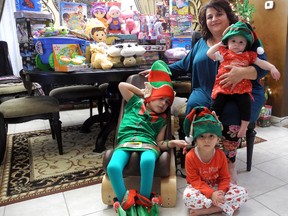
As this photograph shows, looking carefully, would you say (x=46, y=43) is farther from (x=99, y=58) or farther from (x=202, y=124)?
(x=202, y=124)

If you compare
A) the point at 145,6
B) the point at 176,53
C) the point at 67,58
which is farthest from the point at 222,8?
the point at 145,6

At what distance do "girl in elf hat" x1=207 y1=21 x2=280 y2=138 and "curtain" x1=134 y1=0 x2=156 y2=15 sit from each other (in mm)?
2935

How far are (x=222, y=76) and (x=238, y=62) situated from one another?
0.12m

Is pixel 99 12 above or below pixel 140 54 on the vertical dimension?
above

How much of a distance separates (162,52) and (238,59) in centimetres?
111

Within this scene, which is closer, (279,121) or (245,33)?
(245,33)

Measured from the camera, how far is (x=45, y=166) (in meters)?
2.03

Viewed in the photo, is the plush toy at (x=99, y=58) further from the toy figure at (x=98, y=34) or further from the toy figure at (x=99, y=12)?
the toy figure at (x=99, y=12)

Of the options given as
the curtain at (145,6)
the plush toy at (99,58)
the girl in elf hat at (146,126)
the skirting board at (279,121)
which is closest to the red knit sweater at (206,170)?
the girl in elf hat at (146,126)

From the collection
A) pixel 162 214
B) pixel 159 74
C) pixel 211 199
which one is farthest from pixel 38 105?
pixel 211 199

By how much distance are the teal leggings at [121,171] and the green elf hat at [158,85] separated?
388 mm

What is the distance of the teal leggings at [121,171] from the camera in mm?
1314

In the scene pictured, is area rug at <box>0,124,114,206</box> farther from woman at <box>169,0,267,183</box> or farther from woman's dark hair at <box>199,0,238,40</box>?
woman's dark hair at <box>199,0,238,40</box>

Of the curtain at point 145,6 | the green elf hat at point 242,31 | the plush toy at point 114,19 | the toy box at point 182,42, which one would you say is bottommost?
the toy box at point 182,42
